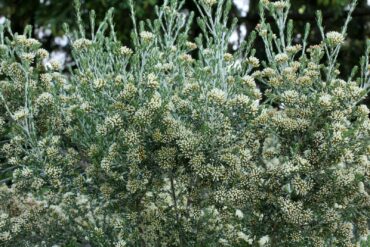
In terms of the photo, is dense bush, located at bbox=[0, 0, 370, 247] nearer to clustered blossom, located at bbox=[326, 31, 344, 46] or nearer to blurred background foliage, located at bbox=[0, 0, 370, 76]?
clustered blossom, located at bbox=[326, 31, 344, 46]

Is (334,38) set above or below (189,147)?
above

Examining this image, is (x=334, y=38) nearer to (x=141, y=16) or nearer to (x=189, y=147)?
(x=189, y=147)

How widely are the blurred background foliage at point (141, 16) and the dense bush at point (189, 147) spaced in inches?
153

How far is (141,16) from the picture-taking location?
6742 millimetres

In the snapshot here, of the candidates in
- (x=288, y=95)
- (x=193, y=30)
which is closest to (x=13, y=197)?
(x=288, y=95)

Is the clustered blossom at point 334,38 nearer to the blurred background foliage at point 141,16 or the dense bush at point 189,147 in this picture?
the dense bush at point 189,147

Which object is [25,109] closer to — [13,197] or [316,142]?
[13,197]

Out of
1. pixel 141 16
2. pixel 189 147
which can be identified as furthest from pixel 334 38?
pixel 141 16

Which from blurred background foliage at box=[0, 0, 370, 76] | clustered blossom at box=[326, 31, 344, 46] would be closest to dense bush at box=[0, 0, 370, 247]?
clustered blossom at box=[326, 31, 344, 46]

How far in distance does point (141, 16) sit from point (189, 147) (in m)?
4.28

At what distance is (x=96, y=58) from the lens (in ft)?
10.2

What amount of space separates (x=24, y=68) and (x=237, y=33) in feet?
20.6

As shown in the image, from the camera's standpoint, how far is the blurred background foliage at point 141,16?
23.8 ft

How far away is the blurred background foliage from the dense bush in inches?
153
